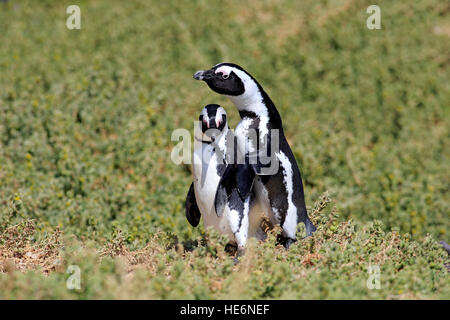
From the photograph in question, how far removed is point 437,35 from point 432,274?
37.0 feet

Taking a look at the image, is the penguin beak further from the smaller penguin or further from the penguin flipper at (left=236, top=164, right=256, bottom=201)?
the penguin flipper at (left=236, top=164, right=256, bottom=201)

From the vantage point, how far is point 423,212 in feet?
29.1

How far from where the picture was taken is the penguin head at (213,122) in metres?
5.29

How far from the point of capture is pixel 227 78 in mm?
5164

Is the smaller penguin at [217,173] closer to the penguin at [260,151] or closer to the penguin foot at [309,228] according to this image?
the penguin at [260,151]

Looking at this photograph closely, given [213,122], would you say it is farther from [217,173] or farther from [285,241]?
[285,241]

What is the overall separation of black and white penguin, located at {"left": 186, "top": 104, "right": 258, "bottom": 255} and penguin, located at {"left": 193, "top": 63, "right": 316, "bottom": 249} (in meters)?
0.10

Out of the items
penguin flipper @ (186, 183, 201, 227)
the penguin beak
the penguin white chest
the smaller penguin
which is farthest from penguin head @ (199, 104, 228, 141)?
penguin flipper @ (186, 183, 201, 227)

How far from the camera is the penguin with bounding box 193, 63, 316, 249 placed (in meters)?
5.19

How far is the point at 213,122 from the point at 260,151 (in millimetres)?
431

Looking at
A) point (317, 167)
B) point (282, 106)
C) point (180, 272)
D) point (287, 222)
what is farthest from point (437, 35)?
point (180, 272)

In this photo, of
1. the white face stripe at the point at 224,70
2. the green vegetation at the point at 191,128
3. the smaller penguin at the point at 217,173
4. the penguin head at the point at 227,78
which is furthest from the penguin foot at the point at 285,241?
the white face stripe at the point at 224,70

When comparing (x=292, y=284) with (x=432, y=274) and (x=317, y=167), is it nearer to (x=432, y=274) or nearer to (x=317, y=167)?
(x=432, y=274)

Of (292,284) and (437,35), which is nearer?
(292,284)
